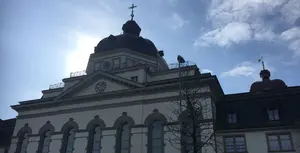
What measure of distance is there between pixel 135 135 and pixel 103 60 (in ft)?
46.6

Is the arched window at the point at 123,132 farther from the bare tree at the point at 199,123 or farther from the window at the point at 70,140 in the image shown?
the window at the point at 70,140

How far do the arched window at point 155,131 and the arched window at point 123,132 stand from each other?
206 cm

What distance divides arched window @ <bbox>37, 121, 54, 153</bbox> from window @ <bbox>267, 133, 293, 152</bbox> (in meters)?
24.0

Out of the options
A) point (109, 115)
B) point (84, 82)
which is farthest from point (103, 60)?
point (109, 115)

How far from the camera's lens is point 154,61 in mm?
41812

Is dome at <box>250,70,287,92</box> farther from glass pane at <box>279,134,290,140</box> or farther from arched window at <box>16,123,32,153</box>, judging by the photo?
arched window at <box>16,123,32,153</box>

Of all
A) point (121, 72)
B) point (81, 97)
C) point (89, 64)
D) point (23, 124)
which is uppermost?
point (89, 64)

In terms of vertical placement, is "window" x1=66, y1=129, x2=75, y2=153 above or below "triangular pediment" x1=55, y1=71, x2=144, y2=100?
below

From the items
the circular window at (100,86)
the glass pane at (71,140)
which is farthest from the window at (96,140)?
the circular window at (100,86)

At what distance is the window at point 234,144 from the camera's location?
2863cm

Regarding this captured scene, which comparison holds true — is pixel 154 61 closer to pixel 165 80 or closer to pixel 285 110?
pixel 165 80

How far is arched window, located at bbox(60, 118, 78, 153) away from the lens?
33.3 metres

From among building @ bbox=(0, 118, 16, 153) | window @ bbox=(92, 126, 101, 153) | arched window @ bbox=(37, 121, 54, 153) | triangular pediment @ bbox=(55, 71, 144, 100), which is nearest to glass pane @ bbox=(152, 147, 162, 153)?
window @ bbox=(92, 126, 101, 153)

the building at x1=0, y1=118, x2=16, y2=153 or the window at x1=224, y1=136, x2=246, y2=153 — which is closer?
the window at x1=224, y1=136, x2=246, y2=153
